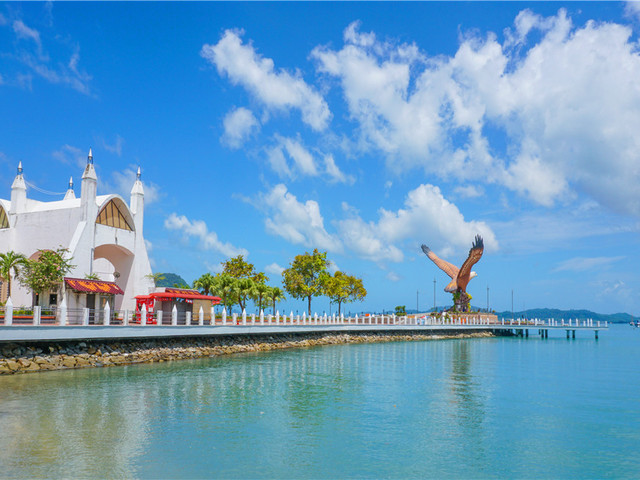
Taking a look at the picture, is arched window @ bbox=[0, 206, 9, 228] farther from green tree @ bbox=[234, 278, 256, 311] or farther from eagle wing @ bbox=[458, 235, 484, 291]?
eagle wing @ bbox=[458, 235, 484, 291]

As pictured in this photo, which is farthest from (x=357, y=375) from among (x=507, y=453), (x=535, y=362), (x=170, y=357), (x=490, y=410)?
(x=535, y=362)

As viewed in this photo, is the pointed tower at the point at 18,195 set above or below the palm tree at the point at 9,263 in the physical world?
above

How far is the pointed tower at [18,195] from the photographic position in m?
40.0

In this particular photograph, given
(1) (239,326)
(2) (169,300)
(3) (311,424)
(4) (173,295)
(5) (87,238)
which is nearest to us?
(3) (311,424)

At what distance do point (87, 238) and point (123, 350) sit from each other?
10.2 meters

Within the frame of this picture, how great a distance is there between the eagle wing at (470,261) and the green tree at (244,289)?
107 ft

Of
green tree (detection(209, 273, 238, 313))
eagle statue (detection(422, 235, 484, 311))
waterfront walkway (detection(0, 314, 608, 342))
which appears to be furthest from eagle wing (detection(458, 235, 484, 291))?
green tree (detection(209, 273, 238, 313))

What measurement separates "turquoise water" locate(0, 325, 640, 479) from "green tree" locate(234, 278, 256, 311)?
21.5 m

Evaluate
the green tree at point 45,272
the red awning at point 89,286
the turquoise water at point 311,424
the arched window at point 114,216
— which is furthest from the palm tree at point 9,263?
the turquoise water at point 311,424

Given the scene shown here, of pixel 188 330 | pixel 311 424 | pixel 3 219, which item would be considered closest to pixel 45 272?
pixel 188 330

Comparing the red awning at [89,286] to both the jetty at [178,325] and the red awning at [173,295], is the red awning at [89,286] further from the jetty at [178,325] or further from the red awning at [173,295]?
the red awning at [173,295]

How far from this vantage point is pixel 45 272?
32031mm

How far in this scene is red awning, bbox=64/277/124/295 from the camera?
31969 mm

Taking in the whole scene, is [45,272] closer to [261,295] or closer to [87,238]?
[87,238]
